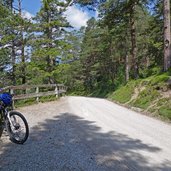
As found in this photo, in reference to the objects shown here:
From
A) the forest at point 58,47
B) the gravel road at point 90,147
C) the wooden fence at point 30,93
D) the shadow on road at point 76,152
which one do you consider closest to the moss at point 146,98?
the forest at point 58,47

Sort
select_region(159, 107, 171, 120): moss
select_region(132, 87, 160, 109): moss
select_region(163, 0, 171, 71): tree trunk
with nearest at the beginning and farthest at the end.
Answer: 1. select_region(159, 107, 171, 120): moss
2. select_region(132, 87, 160, 109): moss
3. select_region(163, 0, 171, 71): tree trunk

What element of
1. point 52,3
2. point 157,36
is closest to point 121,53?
point 157,36

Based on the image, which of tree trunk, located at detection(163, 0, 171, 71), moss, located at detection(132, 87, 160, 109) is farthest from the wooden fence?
tree trunk, located at detection(163, 0, 171, 71)

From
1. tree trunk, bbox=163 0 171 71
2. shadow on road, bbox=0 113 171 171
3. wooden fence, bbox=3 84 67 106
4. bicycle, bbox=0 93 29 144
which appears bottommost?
shadow on road, bbox=0 113 171 171

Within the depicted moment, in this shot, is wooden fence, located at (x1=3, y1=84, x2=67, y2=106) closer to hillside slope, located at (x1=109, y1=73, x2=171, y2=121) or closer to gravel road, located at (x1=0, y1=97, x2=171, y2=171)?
gravel road, located at (x1=0, y1=97, x2=171, y2=171)

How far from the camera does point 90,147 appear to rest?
23.5ft

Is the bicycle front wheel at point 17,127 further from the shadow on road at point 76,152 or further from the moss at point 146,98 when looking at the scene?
the moss at point 146,98

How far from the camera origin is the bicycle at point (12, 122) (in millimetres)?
7605

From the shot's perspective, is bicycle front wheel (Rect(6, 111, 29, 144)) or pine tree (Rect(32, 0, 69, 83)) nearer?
bicycle front wheel (Rect(6, 111, 29, 144))

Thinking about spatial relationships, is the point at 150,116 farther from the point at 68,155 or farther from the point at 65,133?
the point at 68,155

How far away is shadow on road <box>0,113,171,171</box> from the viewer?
5.92 metres

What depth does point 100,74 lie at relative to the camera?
206 feet

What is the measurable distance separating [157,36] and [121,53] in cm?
1221

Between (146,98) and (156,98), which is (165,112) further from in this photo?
(146,98)
